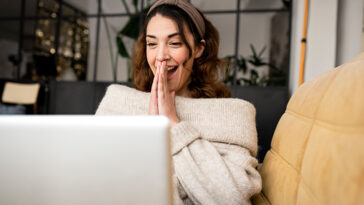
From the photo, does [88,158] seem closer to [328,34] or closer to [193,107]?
[193,107]

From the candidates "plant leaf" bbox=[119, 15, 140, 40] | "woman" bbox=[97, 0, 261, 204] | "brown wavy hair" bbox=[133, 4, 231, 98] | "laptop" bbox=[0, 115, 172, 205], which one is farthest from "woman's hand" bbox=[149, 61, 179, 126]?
"plant leaf" bbox=[119, 15, 140, 40]

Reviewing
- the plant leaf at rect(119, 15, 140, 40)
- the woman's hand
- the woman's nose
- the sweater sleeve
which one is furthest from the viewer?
the plant leaf at rect(119, 15, 140, 40)

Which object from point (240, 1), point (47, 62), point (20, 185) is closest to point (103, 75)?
point (47, 62)

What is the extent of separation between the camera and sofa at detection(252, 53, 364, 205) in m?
0.41

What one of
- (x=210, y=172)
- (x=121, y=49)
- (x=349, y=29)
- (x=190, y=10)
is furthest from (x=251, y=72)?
(x=210, y=172)

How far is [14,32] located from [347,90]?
531 cm

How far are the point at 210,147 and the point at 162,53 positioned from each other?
0.42m

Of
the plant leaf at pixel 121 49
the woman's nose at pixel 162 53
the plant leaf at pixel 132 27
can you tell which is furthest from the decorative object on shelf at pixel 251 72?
the woman's nose at pixel 162 53

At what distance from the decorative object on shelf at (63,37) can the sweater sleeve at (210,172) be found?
397 centimetres

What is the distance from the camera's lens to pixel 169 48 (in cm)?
103

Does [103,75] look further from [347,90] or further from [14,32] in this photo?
[347,90]

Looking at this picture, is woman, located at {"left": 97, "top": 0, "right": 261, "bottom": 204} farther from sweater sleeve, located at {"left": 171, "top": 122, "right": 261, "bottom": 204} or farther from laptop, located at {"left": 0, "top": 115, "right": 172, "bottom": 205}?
laptop, located at {"left": 0, "top": 115, "right": 172, "bottom": 205}

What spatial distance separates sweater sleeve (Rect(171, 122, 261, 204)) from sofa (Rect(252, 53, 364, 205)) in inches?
3.7

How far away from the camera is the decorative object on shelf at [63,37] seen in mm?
4336
